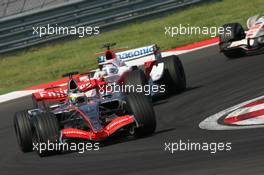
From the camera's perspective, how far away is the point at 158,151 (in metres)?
9.97

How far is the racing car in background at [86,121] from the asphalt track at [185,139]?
0.20 metres

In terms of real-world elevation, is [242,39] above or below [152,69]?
above

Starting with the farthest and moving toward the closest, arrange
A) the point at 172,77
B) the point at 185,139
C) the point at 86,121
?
the point at 172,77, the point at 86,121, the point at 185,139

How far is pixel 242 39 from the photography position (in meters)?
17.9

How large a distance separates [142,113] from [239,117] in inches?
56.5

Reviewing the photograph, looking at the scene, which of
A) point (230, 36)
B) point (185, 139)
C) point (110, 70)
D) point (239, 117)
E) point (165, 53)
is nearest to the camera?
point (185, 139)

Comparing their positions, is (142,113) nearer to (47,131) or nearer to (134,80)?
(47,131)

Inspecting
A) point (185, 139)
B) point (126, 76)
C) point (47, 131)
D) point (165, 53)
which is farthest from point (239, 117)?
point (165, 53)

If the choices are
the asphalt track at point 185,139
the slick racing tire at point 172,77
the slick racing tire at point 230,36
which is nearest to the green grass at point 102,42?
the slick racing tire at point 230,36

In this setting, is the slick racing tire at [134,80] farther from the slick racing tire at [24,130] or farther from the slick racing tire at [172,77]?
the slick racing tire at [24,130]

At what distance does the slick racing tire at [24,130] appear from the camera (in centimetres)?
1163

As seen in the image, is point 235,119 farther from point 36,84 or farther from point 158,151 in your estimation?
point 36,84

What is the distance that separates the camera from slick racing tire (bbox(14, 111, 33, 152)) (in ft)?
38.2

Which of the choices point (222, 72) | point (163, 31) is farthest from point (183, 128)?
point (163, 31)
